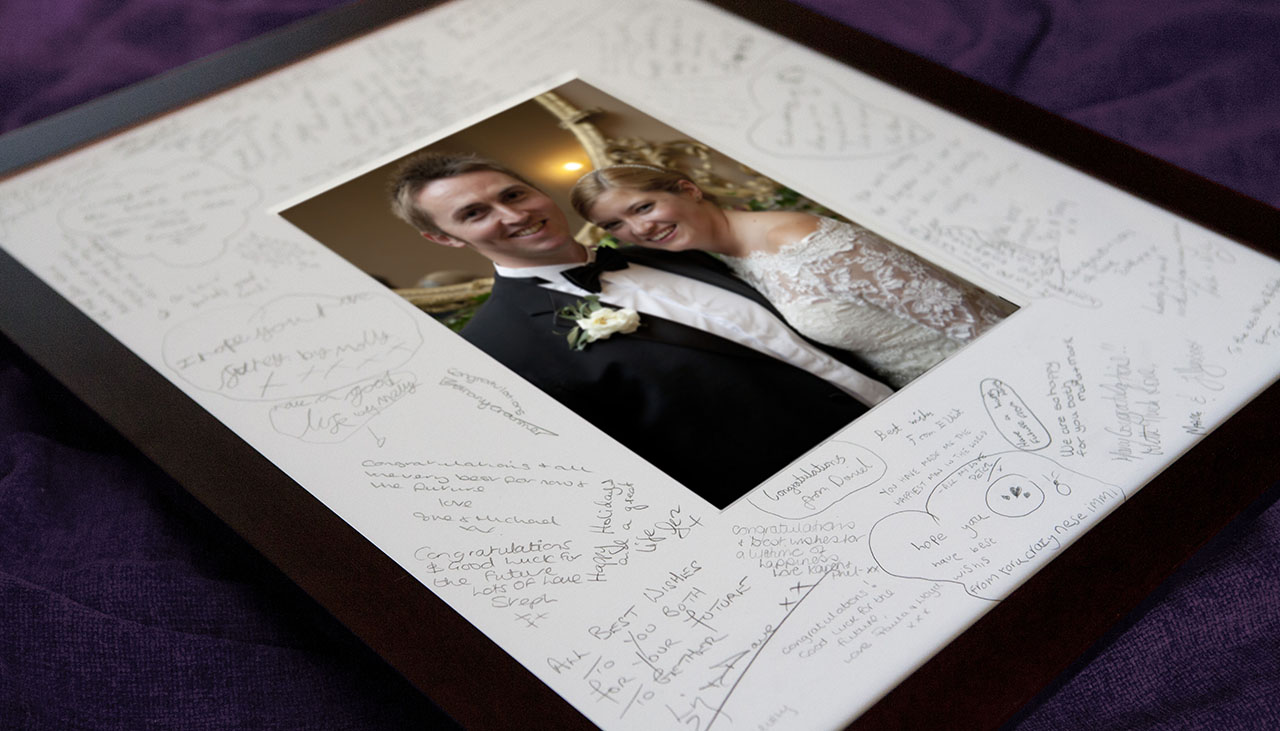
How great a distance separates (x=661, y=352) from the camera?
0.77 metres

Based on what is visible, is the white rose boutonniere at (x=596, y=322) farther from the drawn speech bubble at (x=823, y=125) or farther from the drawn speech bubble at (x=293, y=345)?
the drawn speech bubble at (x=823, y=125)

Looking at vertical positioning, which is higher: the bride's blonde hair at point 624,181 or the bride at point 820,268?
the bride's blonde hair at point 624,181

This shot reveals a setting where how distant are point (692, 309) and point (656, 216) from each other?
0.10 m

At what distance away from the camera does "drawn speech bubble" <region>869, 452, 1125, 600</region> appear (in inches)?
24.9

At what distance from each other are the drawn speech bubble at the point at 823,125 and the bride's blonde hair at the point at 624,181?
10 centimetres

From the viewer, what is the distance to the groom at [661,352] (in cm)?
71

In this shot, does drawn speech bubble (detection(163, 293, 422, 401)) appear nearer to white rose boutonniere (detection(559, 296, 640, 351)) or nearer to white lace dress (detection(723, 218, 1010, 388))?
white rose boutonniere (detection(559, 296, 640, 351))

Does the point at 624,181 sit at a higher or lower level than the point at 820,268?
higher

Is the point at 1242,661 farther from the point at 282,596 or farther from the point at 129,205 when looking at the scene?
the point at 129,205

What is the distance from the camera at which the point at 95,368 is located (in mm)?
795

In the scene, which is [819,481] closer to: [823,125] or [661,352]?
[661,352]

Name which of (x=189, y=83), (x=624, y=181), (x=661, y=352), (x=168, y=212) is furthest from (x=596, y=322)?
(x=189, y=83)

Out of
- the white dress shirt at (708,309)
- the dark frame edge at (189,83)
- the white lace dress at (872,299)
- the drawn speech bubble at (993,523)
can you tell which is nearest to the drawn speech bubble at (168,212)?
the dark frame edge at (189,83)

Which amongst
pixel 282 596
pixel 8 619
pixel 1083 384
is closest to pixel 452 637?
pixel 282 596
